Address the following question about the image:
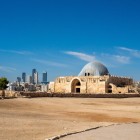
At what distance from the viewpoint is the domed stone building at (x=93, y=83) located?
58.5m

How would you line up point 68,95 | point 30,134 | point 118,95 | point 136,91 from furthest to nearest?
point 136,91 < point 118,95 < point 68,95 < point 30,134

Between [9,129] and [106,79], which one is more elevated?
[106,79]

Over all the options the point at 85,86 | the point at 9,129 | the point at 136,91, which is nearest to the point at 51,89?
the point at 85,86

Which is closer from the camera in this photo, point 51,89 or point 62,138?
→ point 62,138

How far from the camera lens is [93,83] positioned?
59.8 m

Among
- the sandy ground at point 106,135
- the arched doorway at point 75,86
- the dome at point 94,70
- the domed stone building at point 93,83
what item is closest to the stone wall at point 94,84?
the domed stone building at point 93,83

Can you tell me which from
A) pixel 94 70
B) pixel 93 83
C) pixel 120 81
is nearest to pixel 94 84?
pixel 93 83

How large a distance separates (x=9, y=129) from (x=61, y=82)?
54120 mm

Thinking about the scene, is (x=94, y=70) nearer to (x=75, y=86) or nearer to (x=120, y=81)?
(x=120, y=81)

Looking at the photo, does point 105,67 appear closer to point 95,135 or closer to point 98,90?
point 98,90

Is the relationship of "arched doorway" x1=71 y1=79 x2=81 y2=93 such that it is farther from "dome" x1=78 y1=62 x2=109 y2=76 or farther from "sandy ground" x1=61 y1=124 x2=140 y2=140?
"sandy ground" x1=61 y1=124 x2=140 y2=140

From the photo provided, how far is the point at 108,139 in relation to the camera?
927cm

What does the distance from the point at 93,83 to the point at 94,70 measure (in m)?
9.64

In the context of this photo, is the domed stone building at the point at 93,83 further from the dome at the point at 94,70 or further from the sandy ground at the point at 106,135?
the sandy ground at the point at 106,135
